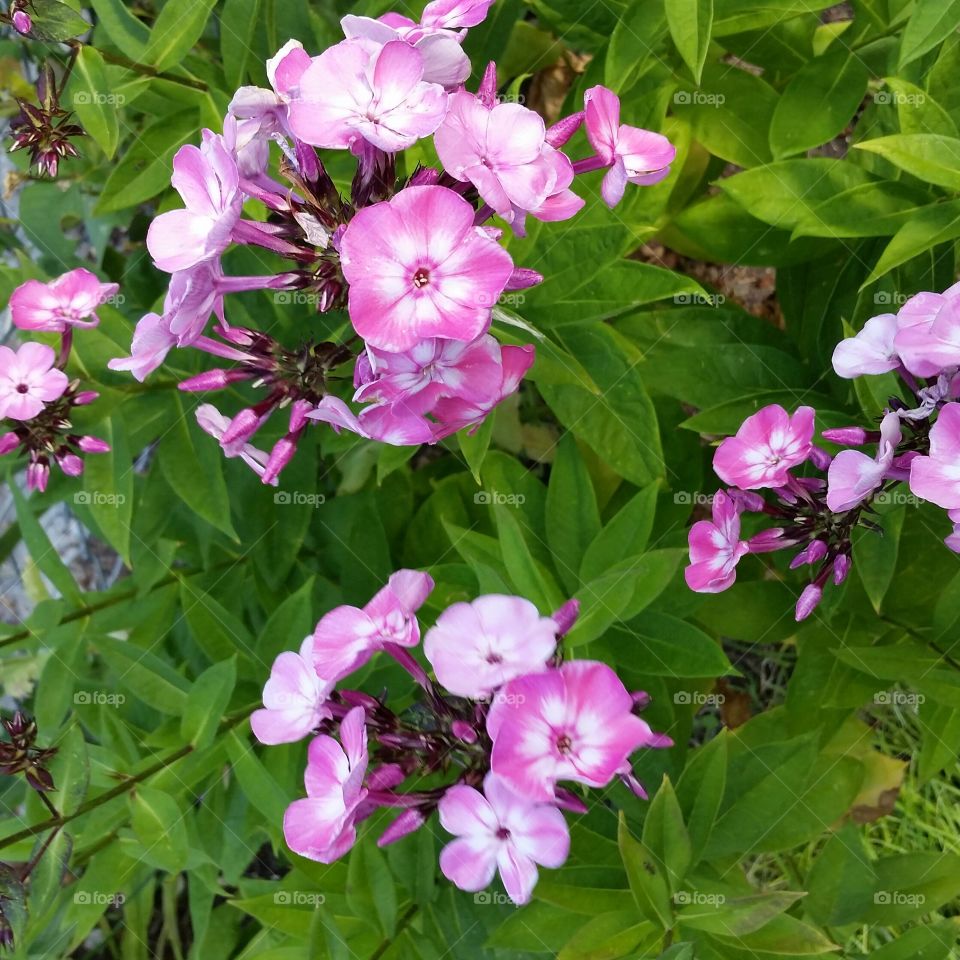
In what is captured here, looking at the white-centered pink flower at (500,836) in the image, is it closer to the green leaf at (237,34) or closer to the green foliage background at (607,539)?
the green foliage background at (607,539)

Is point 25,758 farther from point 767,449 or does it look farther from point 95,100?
point 767,449

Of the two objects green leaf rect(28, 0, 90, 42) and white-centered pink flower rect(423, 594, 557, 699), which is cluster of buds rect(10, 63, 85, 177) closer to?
green leaf rect(28, 0, 90, 42)

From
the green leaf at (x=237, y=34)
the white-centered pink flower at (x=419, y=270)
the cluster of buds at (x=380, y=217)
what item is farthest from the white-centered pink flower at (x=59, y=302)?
the white-centered pink flower at (x=419, y=270)

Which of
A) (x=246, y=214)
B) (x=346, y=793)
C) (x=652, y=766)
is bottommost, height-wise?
(x=652, y=766)

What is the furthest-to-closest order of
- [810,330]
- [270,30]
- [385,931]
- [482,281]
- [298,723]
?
[810,330]
[270,30]
[385,931]
[298,723]
[482,281]

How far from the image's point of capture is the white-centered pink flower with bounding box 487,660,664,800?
1083 mm

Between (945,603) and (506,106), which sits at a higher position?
(506,106)

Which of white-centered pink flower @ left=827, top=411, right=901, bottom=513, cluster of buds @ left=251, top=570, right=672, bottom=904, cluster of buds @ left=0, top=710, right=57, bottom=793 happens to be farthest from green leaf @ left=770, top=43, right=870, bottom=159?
cluster of buds @ left=0, top=710, right=57, bottom=793

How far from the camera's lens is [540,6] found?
2051mm

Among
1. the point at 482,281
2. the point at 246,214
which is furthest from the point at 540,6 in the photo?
the point at 482,281

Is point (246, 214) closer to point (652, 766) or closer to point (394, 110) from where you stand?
point (394, 110)

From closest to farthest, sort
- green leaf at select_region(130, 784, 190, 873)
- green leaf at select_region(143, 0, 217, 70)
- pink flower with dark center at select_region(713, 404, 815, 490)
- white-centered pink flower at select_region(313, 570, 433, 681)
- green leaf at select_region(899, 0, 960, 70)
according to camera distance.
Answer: white-centered pink flower at select_region(313, 570, 433, 681) → pink flower with dark center at select_region(713, 404, 815, 490) → green leaf at select_region(899, 0, 960, 70) → green leaf at select_region(130, 784, 190, 873) → green leaf at select_region(143, 0, 217, 70)

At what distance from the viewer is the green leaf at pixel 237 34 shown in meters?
1.86

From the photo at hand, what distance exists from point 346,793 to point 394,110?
0.85 m
